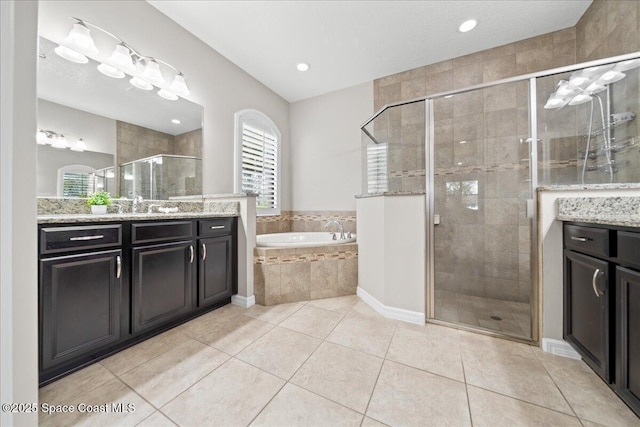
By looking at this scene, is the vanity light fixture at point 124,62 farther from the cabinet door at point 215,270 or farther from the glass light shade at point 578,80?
the glass light shade at point 578,80

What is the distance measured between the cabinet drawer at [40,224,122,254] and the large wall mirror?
0.59 metres

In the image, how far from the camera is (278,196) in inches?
140

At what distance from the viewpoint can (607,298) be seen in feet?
3.50

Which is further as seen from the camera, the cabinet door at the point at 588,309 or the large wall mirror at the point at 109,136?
the large wall mirror at the point at 109,136

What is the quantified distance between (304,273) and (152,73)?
2.31m

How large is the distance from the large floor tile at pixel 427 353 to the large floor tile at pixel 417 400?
0.07 meters

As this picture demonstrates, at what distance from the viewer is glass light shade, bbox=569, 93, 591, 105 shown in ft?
5.76

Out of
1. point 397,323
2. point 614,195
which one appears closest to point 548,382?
point 397,323

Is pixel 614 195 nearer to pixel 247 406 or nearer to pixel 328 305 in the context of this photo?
pixel 328 305

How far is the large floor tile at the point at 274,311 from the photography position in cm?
195

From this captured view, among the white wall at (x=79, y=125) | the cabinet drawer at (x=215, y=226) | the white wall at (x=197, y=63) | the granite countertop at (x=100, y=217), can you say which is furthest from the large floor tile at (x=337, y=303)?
the white wall at (x=79, y=125)

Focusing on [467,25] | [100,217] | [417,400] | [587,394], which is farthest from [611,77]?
[100,217]

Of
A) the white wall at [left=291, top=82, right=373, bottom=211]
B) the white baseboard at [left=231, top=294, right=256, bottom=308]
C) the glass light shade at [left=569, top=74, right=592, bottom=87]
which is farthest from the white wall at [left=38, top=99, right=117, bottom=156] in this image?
the glass light shade at [left=569, top=74, right=592, bottom=87]

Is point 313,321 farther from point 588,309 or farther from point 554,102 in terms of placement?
point 554,102
